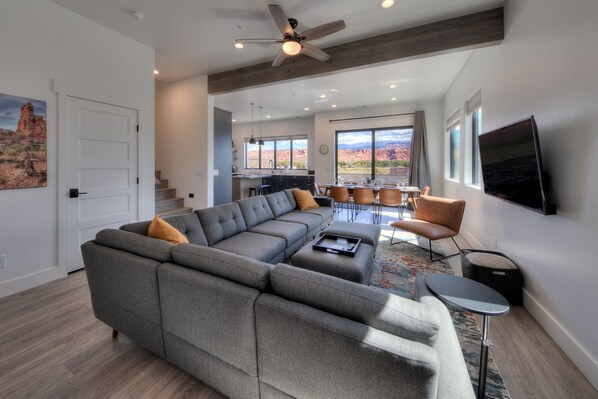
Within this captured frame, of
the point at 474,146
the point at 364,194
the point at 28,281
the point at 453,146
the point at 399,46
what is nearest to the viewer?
the point at 28,281

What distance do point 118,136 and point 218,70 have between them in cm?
211

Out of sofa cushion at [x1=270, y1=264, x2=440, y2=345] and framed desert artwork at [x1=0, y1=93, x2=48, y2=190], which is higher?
framed desert artwork at [x1=0, y1=93, x2=48, y2=190]

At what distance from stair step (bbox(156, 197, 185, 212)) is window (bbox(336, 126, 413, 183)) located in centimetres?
488

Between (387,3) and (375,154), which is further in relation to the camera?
(375,154)

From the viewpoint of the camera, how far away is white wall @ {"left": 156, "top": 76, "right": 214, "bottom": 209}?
15.3 ft

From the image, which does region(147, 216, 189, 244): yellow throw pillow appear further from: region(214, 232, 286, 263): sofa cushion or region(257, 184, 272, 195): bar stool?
region(257, 184, 272, 195): bar stool

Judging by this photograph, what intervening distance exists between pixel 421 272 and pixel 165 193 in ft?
15.0

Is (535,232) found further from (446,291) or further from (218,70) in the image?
(218,70)

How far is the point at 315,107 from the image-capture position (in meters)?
7.32

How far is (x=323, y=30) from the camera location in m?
2.68

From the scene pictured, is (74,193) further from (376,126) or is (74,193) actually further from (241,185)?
(376,126)

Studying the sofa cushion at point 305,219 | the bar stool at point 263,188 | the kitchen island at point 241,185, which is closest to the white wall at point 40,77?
the sofa cushion at point 305,219

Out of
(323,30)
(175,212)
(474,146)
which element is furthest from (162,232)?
(474,146)

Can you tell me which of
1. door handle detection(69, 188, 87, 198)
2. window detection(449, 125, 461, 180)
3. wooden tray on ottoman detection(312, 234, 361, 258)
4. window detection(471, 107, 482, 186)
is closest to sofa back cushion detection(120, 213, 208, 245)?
wooden tray on ottoman detection(312, 234, 361, 258)
